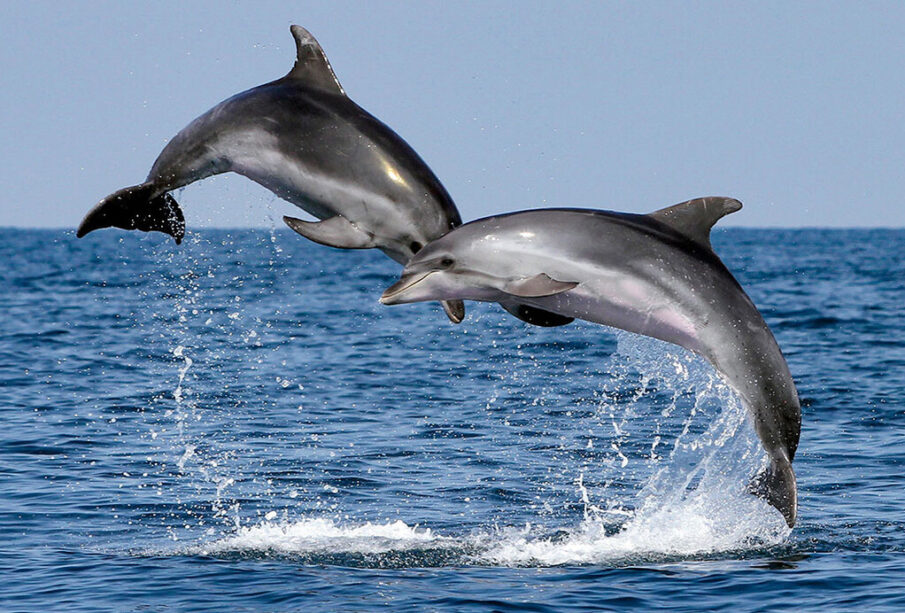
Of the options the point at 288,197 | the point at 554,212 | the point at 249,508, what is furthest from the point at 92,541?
the point at 554,212

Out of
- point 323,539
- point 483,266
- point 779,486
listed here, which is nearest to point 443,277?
point 483,266

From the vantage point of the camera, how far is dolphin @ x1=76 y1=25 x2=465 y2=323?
28.9 ft

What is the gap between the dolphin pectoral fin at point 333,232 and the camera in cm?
860

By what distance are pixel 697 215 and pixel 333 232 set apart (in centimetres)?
233

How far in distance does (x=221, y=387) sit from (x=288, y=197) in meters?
14.7

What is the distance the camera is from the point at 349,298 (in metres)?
46.2

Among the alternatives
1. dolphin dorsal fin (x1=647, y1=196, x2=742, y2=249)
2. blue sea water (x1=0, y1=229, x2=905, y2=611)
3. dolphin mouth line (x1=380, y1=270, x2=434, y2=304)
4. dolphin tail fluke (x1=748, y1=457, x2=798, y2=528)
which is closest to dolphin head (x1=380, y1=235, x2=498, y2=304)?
dolphin mouth line (x1=380, y1=270, x2=434, y2=304)

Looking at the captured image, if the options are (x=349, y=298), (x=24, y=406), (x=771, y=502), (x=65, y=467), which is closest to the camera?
(x=771, y=502)

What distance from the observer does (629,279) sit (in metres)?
9.04

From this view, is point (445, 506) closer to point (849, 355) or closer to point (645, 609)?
point (645, 609)

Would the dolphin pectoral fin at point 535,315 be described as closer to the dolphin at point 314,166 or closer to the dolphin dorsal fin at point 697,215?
the dolphin at point 314,166

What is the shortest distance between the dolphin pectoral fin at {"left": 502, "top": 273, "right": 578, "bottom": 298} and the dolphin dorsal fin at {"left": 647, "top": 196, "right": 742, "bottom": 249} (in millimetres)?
908

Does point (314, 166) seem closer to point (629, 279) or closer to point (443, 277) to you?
point (443, 277)

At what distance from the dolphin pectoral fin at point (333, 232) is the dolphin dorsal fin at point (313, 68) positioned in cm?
105
